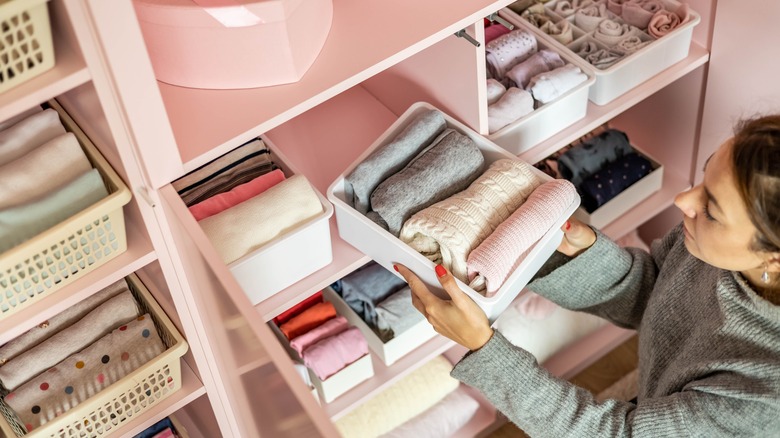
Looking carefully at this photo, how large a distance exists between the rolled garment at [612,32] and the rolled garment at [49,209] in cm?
97

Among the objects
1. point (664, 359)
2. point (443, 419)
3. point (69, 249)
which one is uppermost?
point (69, 249)

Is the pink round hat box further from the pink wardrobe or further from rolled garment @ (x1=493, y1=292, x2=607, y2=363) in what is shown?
rolled garment @ (x1=493, y1=292, x2=607, y2=363)

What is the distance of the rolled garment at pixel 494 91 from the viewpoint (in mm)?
1494

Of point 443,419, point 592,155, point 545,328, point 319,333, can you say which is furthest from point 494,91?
point 443,419

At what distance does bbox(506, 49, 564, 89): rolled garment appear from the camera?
1521 millimetres

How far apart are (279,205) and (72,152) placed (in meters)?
0.29

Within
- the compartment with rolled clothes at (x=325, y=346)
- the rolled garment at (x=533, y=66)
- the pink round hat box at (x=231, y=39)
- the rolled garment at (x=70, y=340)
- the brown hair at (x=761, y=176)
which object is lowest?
the compartment with rolled clothes at (x=325, y=346)

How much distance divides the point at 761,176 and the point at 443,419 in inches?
39.2

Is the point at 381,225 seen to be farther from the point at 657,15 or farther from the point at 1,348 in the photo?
the point at 657,15

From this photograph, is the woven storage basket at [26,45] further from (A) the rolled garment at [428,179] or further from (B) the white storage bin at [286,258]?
(A) the rolled garment at [428,179]

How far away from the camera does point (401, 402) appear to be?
1.85 m

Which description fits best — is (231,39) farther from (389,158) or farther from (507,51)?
(507,51)

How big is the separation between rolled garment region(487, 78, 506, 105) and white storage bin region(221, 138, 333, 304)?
383 mm

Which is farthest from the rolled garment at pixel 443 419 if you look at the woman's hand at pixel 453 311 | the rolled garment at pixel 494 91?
the rolled garment at pixel 494 91
